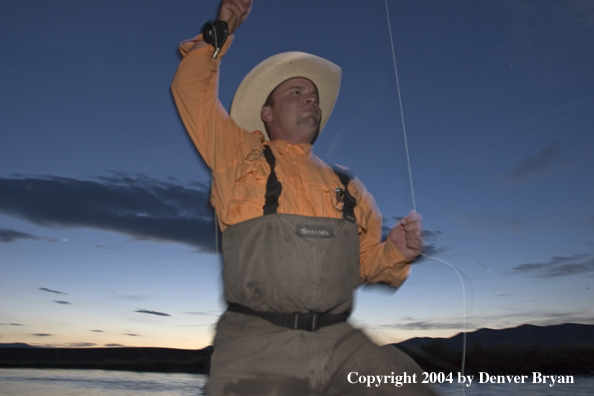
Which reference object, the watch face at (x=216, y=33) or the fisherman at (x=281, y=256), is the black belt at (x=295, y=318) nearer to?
the fisherman at (x=281, y=256)

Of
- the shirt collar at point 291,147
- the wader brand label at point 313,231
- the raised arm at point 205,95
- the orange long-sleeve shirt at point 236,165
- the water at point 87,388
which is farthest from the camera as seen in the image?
the water at point 87,388

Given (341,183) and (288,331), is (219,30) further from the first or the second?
(288,331)

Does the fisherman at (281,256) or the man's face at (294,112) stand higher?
the man's face at (294,112)

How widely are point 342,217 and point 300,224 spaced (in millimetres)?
311

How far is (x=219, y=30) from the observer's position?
217cm

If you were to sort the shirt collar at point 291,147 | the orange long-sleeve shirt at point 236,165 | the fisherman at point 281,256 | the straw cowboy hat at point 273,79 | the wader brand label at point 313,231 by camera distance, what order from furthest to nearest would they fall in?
the straw cowboy hat at point 273,79 → the shirt collar at point 291,147 → the orange long-sleeve shirt at point 236,165 → the wader brand label at point 313,231 → the fisherman at point 281,256

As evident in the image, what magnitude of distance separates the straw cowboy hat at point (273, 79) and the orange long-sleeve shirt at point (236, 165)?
27.7 inches

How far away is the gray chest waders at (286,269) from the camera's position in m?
1.87

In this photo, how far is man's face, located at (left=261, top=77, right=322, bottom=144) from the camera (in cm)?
269

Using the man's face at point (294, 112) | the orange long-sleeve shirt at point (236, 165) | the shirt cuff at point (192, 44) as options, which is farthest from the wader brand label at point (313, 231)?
the shirt cuff at point (192, 44)

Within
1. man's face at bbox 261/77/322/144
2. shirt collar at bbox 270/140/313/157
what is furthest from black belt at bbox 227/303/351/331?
man's face at bbox 261/77/322/144

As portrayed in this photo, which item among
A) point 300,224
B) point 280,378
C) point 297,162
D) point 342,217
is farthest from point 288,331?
point 297,162

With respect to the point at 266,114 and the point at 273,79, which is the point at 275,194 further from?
the point at 273,79

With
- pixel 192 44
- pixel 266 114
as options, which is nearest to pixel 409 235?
pixel 266 114
